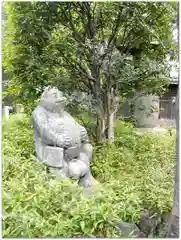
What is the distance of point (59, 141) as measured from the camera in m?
2.66

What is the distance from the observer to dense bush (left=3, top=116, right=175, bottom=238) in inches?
68.9

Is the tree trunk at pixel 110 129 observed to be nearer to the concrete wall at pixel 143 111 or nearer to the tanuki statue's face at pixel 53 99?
the tanuki statue's face at pixel 53 99

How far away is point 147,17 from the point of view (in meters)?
3.40

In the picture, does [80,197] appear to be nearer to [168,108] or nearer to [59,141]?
[59,141]

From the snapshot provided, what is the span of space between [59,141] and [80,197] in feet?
2.57

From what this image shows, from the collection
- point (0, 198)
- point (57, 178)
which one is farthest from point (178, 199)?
point (0, 198)

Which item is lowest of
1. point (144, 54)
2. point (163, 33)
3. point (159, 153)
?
point (159, 153)

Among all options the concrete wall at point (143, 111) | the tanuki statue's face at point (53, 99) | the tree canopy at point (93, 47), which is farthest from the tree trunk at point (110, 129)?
the concrete wall at point (143, 111)

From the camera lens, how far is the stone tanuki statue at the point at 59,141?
2641mm

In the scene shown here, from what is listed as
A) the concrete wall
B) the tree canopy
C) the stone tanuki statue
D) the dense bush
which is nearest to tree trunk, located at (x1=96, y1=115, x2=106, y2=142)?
the tree canopy

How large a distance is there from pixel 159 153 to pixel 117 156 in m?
0.86

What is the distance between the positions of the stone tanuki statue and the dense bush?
0.17 meters

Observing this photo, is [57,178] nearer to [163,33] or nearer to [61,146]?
[61,146]

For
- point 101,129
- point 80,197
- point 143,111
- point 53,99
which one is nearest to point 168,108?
point 143,111
